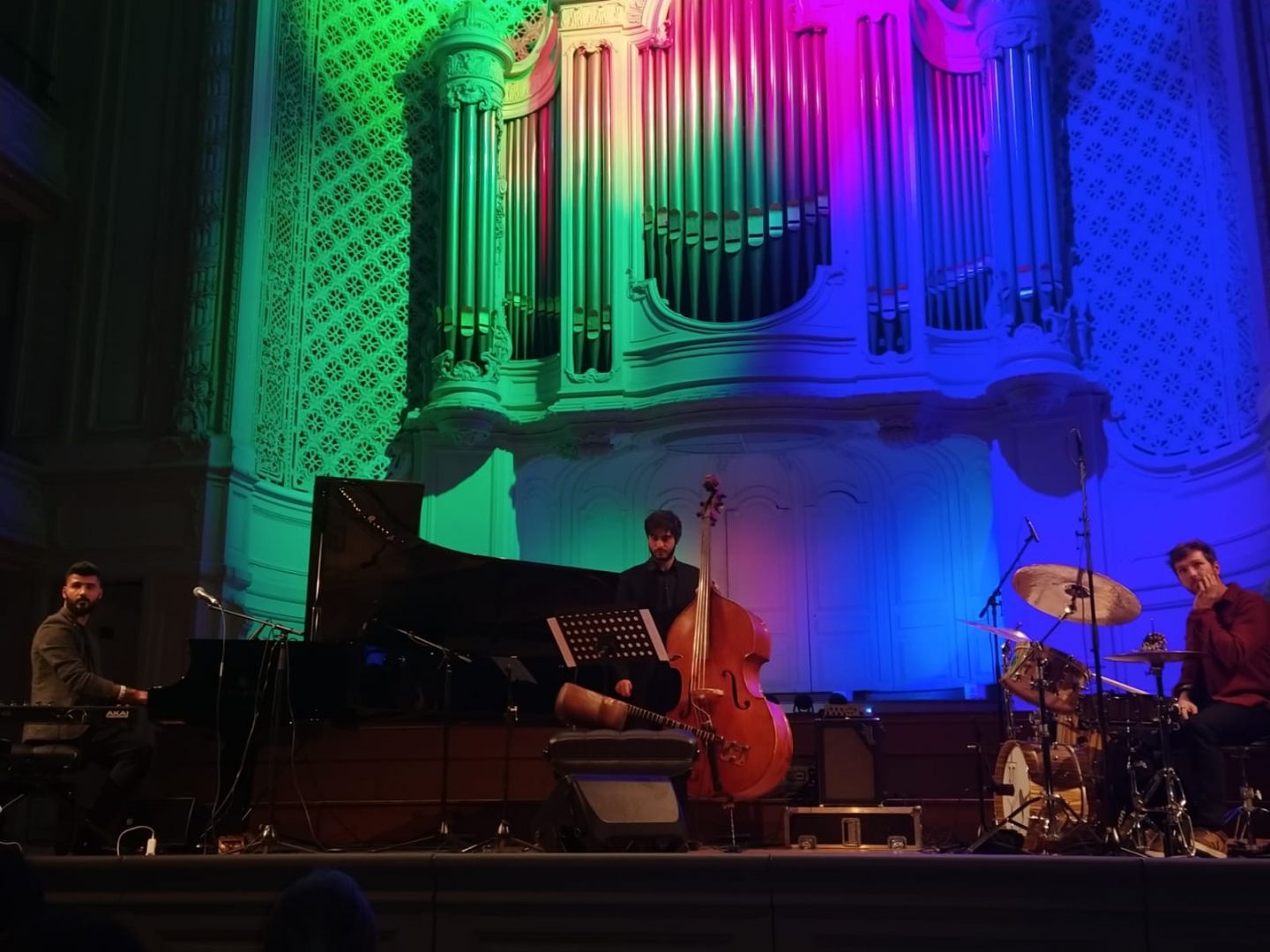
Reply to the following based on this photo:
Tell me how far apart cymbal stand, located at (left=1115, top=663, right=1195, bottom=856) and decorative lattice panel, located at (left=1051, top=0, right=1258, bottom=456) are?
3.20 metres

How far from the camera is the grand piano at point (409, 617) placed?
618 centimetres

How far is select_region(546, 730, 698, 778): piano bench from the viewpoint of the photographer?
17.4ft

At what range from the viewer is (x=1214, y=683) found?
628 centimetres

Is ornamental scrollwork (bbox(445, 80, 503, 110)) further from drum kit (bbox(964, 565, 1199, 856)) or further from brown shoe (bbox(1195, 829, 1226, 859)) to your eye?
brown shoe (bbox(1195, 829, 1226, 859))

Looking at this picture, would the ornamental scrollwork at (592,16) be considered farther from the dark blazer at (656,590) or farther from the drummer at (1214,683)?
the drummer at (1214,683)

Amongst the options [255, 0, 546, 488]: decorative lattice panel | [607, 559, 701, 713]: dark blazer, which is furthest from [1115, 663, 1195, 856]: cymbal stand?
[255, 0, 546, 488]: decorative lattice panel

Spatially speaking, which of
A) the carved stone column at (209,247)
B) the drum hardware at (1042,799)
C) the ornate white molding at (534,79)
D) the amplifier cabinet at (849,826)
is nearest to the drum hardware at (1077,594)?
the drum hardware at (1042,799)

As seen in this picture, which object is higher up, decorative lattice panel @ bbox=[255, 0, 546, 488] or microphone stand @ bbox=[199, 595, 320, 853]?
decorative lattice panel @ bbox=[255, 0, 546, 488]

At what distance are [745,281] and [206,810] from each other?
5271 millimetres

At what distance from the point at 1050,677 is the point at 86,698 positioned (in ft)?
15.5

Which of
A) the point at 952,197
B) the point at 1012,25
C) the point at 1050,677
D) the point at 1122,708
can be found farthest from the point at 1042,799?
the point at 1012,25

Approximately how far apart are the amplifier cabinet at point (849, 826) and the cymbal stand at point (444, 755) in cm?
168

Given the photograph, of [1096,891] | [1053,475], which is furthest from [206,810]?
[1053,475]

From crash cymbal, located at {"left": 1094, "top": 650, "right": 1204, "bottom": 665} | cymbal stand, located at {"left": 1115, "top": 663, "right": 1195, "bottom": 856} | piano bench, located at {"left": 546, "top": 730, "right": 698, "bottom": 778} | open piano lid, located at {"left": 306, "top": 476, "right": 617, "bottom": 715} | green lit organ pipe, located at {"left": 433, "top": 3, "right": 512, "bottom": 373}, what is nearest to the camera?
piano bench, located at {"left": 546, "top": 730, "right": 698, "bottom": 778}
